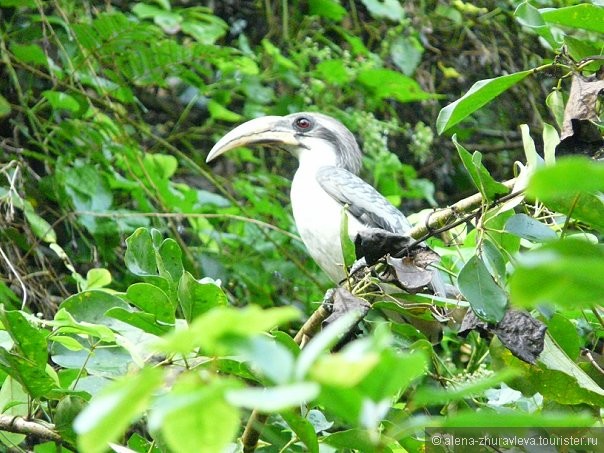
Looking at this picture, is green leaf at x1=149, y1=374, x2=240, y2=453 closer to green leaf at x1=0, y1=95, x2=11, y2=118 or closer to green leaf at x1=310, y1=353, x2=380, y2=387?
green leaf at x1=310, y1=353, x2=380, y2=387

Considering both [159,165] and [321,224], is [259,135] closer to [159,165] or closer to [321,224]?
[159,165]

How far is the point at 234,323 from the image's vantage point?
1.84 feet

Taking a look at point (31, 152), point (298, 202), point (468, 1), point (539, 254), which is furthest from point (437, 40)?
point (539, 254)

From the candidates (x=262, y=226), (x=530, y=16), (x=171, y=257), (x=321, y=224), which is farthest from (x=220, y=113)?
(x=530, y=16)

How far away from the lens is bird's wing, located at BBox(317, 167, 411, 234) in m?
3.48

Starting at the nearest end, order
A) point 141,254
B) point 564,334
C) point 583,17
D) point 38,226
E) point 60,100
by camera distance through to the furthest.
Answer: point 583,17 → point 564,334 → point 141,254 → point 38,226 → point 60,100

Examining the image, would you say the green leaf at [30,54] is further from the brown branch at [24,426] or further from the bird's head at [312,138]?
the brown branch at [24,426]

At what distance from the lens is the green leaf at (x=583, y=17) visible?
1650 millimetres

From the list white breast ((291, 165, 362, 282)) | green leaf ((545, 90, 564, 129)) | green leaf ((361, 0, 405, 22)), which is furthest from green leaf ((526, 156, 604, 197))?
green leaf ((361, 0, 405, 22))

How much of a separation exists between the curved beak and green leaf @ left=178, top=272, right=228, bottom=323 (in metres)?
1.98

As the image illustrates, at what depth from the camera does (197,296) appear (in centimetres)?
167

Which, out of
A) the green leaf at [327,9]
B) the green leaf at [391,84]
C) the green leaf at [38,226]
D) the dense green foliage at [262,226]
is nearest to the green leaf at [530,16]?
the dense green foliage at [262,226]

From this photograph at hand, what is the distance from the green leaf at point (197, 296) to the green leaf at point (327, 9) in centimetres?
334

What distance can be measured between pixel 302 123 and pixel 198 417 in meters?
3.69
